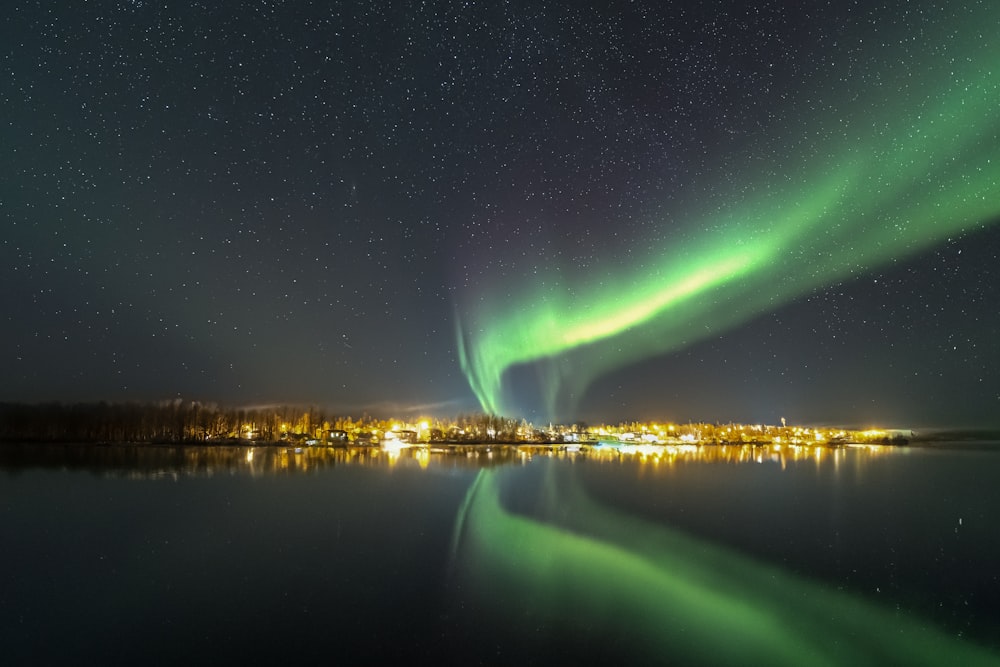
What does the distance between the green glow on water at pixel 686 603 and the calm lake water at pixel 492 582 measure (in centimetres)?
5

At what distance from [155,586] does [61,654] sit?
3985 millimetres

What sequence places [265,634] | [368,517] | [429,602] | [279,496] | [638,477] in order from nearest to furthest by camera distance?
[265,634] < [429,602] < [368,517] < [279,496] < [638,477]

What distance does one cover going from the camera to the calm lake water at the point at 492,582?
10.2 m

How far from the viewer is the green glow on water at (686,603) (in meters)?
10.2

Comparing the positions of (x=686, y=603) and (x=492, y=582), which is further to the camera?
(x=492, y=582)

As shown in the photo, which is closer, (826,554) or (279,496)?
(826,554)

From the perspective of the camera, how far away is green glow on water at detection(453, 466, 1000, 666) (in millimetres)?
10172

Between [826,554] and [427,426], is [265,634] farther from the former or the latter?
[427,426]

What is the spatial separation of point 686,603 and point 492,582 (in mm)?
3613

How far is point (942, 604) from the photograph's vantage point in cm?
1305

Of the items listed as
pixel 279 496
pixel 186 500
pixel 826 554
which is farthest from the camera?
pixel 279 496

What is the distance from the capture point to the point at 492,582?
1393cm

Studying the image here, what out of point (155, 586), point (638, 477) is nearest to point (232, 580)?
point (155, 586)

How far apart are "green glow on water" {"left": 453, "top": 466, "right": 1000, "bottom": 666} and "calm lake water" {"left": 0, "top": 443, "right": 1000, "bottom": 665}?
5cm
